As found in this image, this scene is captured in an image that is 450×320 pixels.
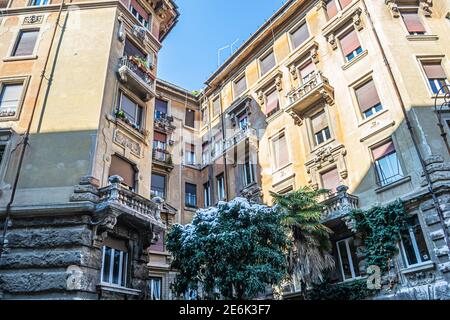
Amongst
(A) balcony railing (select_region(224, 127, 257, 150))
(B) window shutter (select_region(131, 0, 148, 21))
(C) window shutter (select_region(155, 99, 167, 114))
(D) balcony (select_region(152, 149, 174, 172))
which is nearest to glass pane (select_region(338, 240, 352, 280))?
(A) balcony railing (select_region(224, 127, 257, 150))

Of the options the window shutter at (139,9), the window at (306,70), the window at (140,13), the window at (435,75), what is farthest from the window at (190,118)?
the window at (435,75)

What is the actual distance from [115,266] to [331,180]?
10.5 m

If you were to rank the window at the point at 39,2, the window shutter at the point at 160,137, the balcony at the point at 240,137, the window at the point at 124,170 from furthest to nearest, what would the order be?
the window shutter at the point at 160,137, the balcony at the point at 240,137, the window at the point at 39,2, the window at the point at 124,170

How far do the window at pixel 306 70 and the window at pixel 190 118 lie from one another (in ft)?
33.0

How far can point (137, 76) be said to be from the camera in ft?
51.8

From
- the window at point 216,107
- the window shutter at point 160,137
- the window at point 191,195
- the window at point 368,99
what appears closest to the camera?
the window at point 368,99

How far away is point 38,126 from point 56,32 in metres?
5.05

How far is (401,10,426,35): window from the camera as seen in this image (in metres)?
16.8

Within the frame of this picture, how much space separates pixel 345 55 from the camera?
1833cm

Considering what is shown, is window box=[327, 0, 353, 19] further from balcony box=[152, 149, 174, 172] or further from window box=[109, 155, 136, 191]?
window box=[109, 155, 136, 191]

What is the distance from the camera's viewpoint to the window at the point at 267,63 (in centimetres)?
2306

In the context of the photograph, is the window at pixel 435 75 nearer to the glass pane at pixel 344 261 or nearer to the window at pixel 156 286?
the glass pane at pixel 344 261

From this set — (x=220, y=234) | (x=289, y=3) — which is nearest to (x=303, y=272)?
(x=220, y=234)
